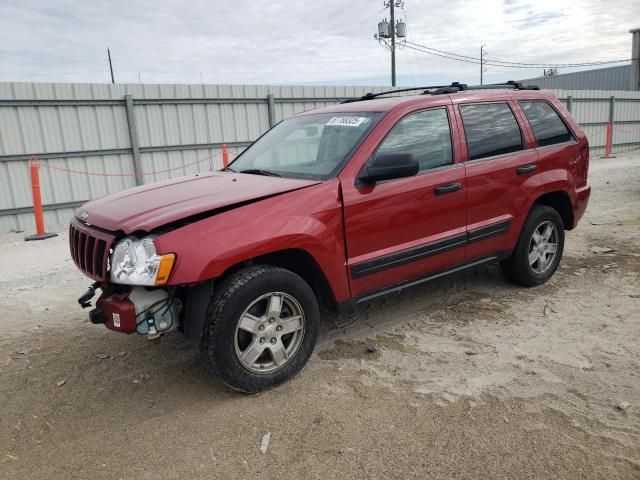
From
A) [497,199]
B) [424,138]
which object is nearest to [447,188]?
[424,138]

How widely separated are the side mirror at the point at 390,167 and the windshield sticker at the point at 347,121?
1.59 feet

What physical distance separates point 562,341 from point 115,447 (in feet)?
10.1

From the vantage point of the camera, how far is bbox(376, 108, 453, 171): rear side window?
381 cm

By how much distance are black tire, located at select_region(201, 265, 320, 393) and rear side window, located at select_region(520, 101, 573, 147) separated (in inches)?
113

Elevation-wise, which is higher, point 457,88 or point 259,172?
point 457,88

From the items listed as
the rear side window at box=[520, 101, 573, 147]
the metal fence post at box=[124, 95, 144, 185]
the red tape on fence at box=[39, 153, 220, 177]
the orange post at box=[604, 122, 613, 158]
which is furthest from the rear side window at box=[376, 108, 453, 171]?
the orange post at box=[604, 122, 613, 158]

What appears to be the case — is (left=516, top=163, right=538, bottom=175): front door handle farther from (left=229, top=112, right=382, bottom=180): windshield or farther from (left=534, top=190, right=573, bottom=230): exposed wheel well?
(left=229, top=112, right=382, bottom=180): windshield

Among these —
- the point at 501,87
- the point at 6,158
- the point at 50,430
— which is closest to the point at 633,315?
the point at 501,87

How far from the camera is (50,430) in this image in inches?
117

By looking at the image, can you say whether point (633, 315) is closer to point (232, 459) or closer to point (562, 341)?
point (562, 341)

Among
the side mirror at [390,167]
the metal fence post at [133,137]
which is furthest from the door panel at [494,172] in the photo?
the metal fence post at [133,137]

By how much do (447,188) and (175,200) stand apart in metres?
2.03

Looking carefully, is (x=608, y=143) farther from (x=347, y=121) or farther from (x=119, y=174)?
(x=347, y=121)

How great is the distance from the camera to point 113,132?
11.1 metres
